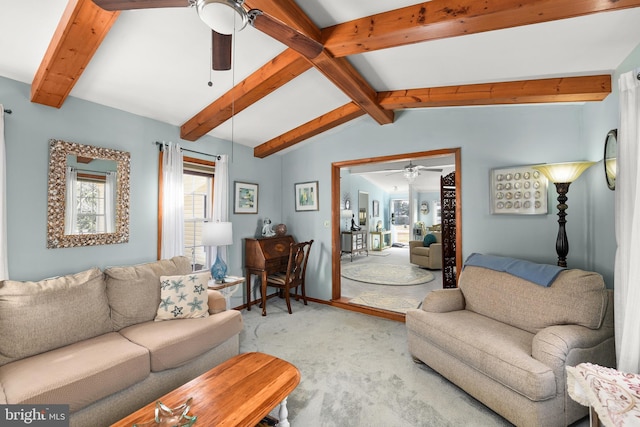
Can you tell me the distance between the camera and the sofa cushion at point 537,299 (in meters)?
1.90

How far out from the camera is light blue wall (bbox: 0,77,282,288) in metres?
2.16

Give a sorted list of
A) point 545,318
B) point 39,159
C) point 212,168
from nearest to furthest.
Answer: point 545,318 < point 39,159 < point 212,168

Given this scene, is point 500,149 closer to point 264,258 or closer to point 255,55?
point 255,55

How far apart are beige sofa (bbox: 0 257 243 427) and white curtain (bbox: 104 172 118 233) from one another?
60cm

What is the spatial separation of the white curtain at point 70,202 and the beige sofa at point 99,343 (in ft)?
1.89

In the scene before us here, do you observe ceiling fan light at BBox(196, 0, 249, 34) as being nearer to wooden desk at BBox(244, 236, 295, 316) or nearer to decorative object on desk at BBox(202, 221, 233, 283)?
decorative object on desk at BBox(202, 221, 233, 283)

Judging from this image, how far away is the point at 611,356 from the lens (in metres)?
1.83

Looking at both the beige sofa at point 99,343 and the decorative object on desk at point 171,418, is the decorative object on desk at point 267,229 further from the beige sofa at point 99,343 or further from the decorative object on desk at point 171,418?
the decorative object on desk at point 171,418

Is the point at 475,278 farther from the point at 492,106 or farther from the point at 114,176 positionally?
the point at 114,176

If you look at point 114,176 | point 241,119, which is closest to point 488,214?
point 241,119

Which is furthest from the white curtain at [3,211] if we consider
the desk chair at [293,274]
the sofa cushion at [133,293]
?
the desk chair at [293,274]

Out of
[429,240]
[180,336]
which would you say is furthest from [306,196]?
[429,240]

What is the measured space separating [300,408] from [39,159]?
2.85 meters

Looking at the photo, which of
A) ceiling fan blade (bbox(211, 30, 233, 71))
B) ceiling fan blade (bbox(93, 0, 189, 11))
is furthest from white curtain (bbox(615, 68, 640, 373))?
ceiling fan blade (bbox(93, 0, 189, 11))
